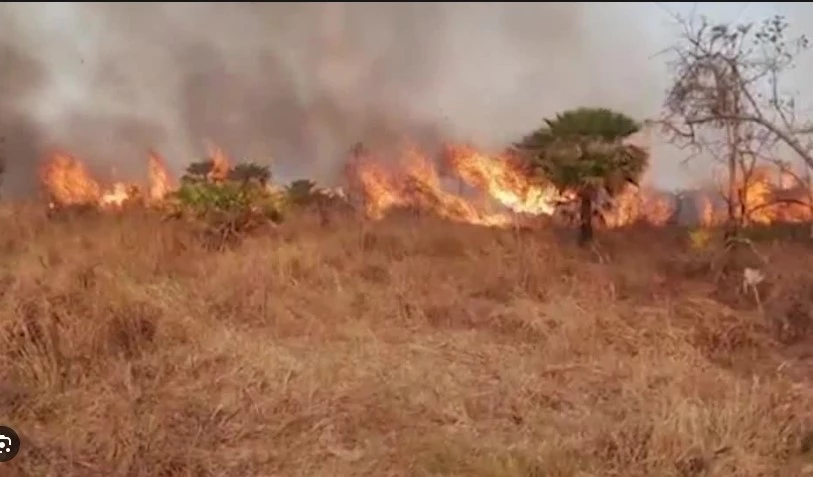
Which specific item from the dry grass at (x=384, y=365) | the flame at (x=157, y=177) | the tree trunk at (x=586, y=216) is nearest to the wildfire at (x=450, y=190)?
the flame at (x=157, y=177)

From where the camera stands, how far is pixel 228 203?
6934 mm

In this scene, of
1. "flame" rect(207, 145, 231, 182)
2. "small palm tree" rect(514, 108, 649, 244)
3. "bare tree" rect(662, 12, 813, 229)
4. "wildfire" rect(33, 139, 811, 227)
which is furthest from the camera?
"flame" rect(207, 145, 231, 182)

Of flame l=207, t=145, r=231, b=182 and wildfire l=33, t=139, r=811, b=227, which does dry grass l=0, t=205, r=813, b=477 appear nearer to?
wildfire l=33, t=139, r=811, b=227

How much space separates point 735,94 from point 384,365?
331 cm

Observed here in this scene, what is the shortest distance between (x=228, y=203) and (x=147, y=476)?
416 cm

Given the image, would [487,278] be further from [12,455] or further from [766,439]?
[12,455]

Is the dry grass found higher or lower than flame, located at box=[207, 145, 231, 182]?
lower

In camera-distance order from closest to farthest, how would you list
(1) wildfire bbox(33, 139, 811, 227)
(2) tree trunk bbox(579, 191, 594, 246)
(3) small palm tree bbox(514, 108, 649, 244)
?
(3) small palm tree bbox(514, 108, 649, 244) → (2) tree trunk bbox(579, 191, 594, 246) → (1) wildfire bbox(33, 139, 811, 227)

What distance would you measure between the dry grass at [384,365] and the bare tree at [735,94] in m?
0.86

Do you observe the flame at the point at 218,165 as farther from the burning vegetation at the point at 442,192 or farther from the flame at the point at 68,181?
the flame at the point at 68,181

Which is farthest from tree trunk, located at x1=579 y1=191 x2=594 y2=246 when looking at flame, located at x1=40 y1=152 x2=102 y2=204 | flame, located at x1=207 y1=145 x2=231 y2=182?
flame, located at x1=40 y1=152 x2=102 y2=204

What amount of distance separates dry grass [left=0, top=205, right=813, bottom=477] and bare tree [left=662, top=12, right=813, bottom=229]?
855 mm

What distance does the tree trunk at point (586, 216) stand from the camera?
24.0 ft

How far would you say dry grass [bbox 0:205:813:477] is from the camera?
121 inches
